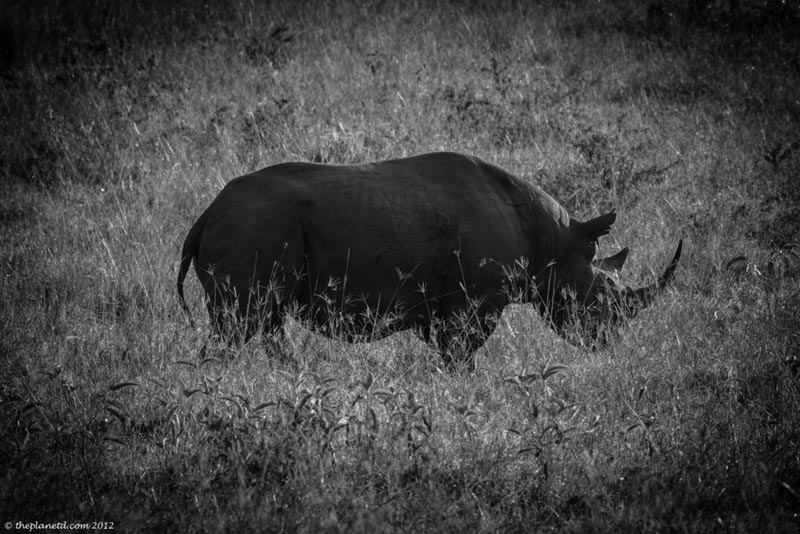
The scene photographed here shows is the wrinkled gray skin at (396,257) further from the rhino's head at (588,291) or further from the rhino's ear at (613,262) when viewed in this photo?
the rhino's ear at (613,262)

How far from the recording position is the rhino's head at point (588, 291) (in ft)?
22.6

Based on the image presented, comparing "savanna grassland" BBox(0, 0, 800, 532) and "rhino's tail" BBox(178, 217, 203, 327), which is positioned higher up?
"rhino's tail" BBox(178, 217, 203, 327)

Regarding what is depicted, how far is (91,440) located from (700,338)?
4403mm

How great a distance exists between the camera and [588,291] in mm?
7062

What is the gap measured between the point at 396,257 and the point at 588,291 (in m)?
1.74

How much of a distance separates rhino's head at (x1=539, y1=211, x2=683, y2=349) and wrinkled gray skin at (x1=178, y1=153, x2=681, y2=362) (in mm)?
12

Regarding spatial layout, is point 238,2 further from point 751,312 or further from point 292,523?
point 292,523

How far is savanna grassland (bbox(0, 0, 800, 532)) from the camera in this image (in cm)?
445

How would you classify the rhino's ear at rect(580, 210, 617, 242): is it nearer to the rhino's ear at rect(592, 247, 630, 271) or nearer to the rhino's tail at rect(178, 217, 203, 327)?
the rhino's ear at rect(592, 247, 630, 271)

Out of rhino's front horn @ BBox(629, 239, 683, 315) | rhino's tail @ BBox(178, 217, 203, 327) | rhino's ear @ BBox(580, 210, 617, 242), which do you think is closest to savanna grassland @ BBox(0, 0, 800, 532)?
rhino's front horn @ BBox(629, 239, 683, 315)

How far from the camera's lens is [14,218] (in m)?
9.63

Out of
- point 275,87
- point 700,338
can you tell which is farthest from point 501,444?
point 275,87

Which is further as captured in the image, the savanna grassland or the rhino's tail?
the rhino's tail

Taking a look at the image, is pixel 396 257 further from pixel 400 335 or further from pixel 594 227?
pixel 594 227
